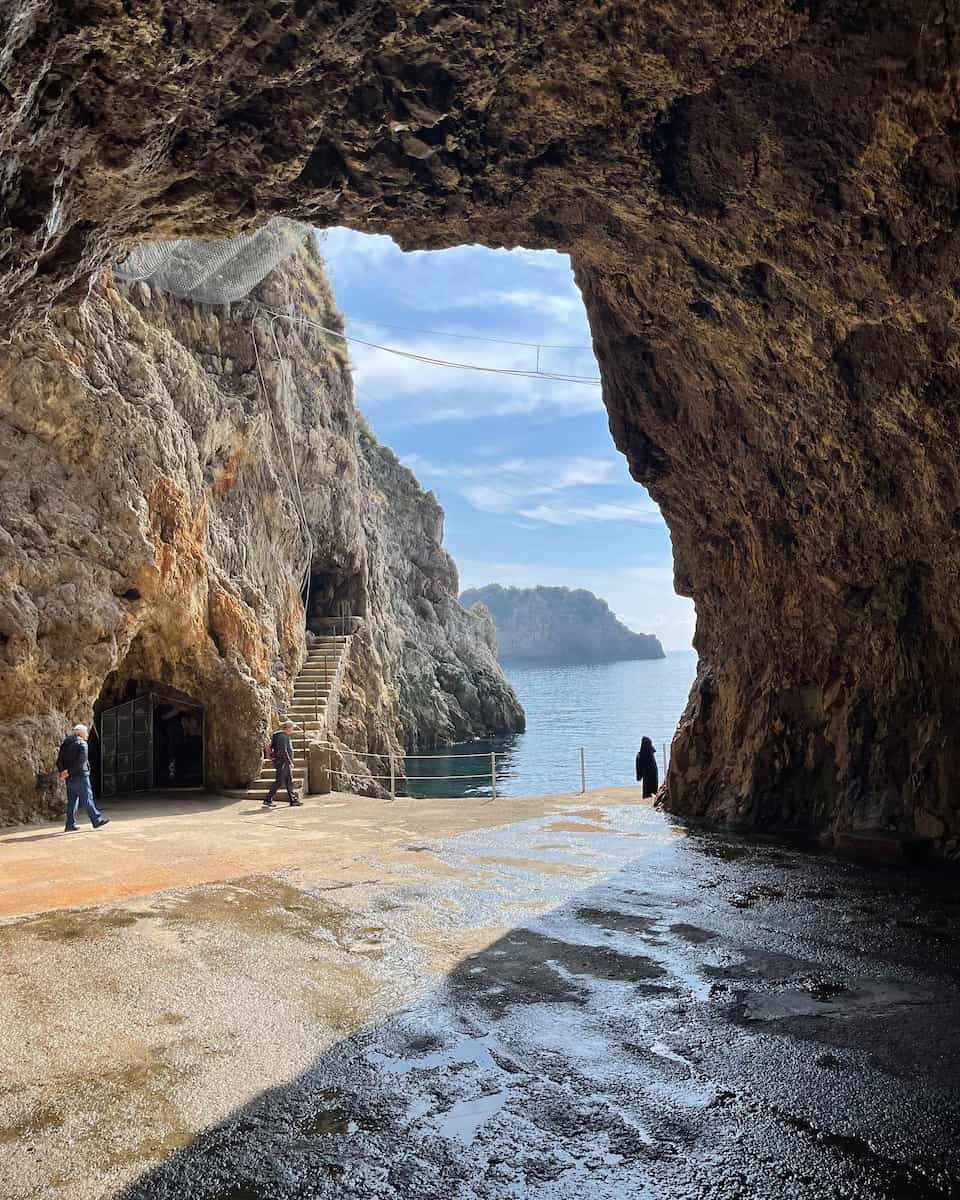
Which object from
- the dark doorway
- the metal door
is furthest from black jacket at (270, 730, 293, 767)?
the metal door

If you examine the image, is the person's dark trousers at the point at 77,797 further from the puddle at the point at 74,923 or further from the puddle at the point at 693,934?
the puddle at the point at 693,934

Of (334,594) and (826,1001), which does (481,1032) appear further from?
(334,594)

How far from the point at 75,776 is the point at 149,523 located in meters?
5.19

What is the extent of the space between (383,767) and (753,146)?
92.6 ft

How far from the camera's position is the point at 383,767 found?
33.5 m

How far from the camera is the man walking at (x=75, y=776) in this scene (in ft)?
45.3

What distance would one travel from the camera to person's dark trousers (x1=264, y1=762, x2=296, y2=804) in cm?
1734

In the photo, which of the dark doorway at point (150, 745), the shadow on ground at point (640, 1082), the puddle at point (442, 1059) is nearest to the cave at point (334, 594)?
the dark doorway at point (150, 745)

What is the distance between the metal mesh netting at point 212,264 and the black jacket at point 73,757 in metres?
11.3

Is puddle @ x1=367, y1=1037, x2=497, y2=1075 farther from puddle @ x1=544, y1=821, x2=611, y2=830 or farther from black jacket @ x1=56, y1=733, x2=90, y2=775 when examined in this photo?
black jacket @ x1=56, y1=733, x2=90, y2=775

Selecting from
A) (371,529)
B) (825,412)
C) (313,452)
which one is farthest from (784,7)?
(371,529)

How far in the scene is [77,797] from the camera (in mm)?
13914

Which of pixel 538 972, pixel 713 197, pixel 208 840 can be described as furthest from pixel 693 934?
pixel 208 840

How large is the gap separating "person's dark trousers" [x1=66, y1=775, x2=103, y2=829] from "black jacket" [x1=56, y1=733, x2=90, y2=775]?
11cm
